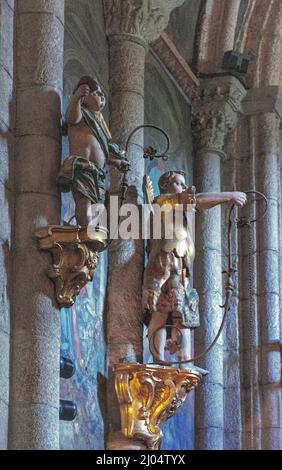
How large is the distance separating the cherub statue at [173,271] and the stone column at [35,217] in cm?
208

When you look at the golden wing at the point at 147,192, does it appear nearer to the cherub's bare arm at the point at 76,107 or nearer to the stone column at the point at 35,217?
the cherub's bare arm at the point at 76,107

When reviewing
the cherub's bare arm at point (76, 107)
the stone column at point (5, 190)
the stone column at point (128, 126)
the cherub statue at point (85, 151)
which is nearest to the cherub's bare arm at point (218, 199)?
the stone column at point (128, 126)

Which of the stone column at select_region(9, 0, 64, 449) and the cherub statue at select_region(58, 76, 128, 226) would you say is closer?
the stone column at select_region(9, 0, 64, 449)

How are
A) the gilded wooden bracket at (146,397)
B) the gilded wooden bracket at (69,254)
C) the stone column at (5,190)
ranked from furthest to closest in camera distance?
the gilded wooden bracket at (146,397) → the gilded wooden bracket at (69,254) → the stone column at (5,190)

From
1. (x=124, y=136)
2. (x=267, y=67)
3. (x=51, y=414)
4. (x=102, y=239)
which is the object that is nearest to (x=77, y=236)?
(x=102, y=239)

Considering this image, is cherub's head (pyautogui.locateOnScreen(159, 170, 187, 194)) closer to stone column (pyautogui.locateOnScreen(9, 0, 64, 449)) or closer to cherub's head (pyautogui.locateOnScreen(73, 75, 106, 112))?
cherub's head (pyautogui.locateOnScreen(73, 75, 106, 112))

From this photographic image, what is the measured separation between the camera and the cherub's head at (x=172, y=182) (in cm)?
1528

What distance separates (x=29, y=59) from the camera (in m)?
13.5

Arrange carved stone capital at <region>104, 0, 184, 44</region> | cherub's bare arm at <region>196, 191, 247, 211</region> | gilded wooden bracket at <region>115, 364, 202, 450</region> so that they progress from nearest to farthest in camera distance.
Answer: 1. gilded wooden bracket at <region>115, 364, 202, 450</region>
2. cherub's bare arm at <region>196, 191, 247, 211</region>
3. carved stone capital at <region>104, 0, 184, 44</region>

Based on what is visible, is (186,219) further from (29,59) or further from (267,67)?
(267,67)

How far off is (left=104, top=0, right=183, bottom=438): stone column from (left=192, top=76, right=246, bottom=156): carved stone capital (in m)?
2.13

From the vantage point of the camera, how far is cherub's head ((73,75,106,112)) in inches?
540

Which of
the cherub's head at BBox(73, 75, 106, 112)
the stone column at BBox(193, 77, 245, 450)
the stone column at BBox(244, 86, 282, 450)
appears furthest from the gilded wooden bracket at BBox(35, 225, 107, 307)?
the stone column at BBox(244, 86, 282, 450)

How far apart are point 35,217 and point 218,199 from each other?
2591 mm
